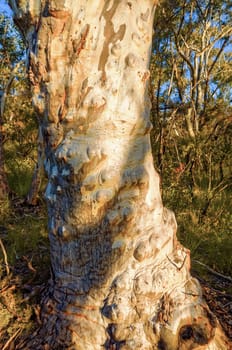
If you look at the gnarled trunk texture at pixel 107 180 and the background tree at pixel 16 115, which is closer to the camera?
the gnarled trunk texture at pixel 107 180

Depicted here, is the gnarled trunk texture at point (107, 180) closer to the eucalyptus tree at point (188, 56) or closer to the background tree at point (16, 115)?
the eucalyptus tree at point (188, 56)

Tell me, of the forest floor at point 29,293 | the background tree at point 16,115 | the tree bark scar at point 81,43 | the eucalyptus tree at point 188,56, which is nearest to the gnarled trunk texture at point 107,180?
the tree bark scar at point 81,43

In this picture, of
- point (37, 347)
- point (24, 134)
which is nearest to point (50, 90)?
point (37, 347)

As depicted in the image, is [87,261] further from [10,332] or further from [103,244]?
[10,332]

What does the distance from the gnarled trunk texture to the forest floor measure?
6.4 inches

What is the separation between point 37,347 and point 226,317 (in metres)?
1.02

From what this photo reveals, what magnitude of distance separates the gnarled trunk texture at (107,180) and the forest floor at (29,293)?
0.16 m

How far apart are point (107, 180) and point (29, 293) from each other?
2.95 feet

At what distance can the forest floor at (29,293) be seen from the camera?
170 cm

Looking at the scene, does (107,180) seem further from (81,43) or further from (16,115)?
(16,115)

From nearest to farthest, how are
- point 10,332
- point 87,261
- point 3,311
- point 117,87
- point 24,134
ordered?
point 117,87 < point 87,261 < point 10,332 < point 3,311 < point 24,134

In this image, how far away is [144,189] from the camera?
1528 mm

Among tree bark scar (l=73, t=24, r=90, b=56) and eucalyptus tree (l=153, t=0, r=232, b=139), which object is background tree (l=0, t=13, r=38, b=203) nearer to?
eucalyptus tree (l=153, t=0, r=232, b=139)

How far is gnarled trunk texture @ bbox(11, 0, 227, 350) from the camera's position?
1.42m
